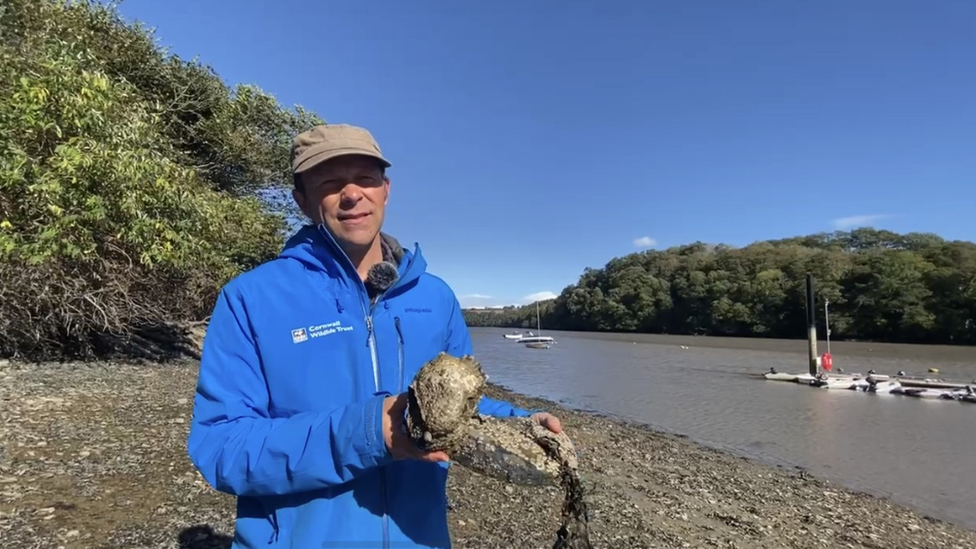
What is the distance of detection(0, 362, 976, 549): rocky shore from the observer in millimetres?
5570

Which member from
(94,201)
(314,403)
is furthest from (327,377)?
(94,201)

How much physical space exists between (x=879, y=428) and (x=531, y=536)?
20.0m

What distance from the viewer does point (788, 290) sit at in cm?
8100

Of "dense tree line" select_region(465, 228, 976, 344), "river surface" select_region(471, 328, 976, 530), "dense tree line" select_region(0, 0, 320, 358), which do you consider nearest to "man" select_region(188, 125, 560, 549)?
"dense tree line" select_region(0, 0, 320, 358)

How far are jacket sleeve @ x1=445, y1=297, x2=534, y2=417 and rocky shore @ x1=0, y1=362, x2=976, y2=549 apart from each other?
3.96 metres

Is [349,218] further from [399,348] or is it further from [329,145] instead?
[399,348]

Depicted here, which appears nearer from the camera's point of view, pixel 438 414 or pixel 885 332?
pixel 438 414

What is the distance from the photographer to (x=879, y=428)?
21188 mm

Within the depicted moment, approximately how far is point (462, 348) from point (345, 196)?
905 millimetres

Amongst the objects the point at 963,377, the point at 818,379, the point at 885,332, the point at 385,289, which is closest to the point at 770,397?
the point at 818,379

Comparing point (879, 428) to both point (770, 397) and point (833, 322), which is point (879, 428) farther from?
point (833, 322)

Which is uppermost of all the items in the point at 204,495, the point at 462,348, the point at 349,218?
the point at 349,218

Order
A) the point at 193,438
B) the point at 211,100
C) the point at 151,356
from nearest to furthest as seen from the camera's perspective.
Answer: the point at 193,438 → the point at 151,356 → the point at 211,100

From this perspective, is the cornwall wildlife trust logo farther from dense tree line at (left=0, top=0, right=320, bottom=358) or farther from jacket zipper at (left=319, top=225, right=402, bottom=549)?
dense tree line at (left=0, top=0, right=320, bottom=358)
